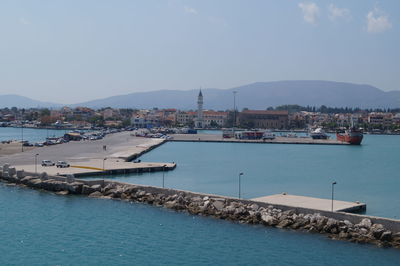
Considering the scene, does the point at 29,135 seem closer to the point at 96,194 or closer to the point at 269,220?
the point at 96,194

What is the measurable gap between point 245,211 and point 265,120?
3784 inches

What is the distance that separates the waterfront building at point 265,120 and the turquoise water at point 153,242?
94.3 meters

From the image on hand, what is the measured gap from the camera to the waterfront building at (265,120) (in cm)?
11319

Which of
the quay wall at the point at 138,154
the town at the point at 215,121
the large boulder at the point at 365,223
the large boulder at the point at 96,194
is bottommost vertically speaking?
the large boulder at the point at 96,194

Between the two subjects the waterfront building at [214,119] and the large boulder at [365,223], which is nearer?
the large boulder at [365,223]

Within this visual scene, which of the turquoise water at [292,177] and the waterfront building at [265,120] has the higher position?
the waterfront building at [265,120]

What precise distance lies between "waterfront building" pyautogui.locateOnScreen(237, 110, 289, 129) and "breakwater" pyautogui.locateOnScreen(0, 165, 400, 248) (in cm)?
8996

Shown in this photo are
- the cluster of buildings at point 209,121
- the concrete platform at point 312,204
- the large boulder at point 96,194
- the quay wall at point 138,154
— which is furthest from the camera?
the cluster of buildings at point 209,121

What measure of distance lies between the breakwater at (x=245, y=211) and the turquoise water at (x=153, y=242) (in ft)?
1.55

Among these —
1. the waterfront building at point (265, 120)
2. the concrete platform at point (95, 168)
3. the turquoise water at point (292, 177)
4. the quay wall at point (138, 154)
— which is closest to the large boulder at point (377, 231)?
the turquoise water at point (292, 177)

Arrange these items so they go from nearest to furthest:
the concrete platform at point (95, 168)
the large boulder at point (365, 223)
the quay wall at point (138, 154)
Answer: the large boulder at point (365, 223)
the concrete platform at point (95, 168)
the quay wall at point (138, 154)

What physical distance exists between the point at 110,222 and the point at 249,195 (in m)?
7.70

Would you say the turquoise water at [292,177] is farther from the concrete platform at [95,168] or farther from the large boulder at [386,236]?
the large boulder at [386,236]

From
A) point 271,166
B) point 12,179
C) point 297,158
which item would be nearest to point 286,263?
point 12,179
